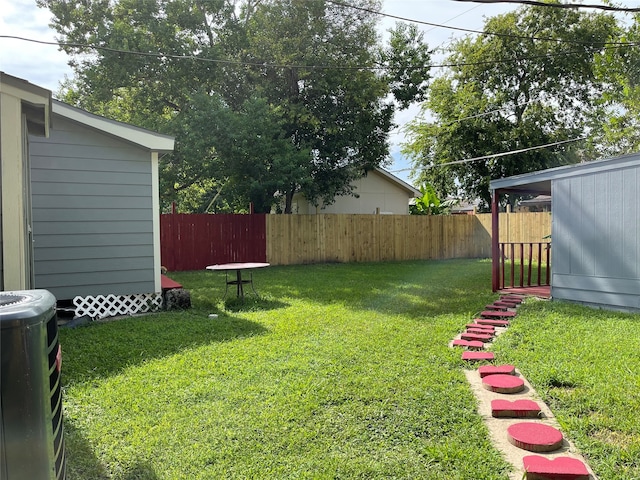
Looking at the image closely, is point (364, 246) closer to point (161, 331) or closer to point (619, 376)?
point (161, 331)

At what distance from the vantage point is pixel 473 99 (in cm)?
1966

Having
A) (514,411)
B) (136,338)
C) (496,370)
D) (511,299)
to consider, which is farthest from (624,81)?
(136,338)

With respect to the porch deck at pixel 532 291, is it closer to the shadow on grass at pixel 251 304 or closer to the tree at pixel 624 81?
the shadow on grass at pixel 251 304

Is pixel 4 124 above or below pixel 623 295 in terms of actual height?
above

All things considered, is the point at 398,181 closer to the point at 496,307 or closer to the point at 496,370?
the point at 496,307

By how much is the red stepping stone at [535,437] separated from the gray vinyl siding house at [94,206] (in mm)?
5435

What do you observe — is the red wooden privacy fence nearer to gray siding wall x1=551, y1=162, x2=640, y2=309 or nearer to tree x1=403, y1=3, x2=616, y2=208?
gray siding wall x1=551, y1=162, x2=640, y2=309

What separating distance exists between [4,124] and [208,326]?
3068 millimetres

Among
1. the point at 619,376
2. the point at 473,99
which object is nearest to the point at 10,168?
the point at 619,376

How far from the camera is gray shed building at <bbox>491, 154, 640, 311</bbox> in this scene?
6.20 meters

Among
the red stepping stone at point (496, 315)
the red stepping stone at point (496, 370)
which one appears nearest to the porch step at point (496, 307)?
the red stepping stone at point (496, 315)

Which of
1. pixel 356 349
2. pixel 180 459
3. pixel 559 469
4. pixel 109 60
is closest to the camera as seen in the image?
pixel 559 469

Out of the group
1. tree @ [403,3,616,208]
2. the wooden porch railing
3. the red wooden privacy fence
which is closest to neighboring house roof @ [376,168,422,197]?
tree @ [403,3,616,208]

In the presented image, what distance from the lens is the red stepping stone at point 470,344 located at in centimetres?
471
